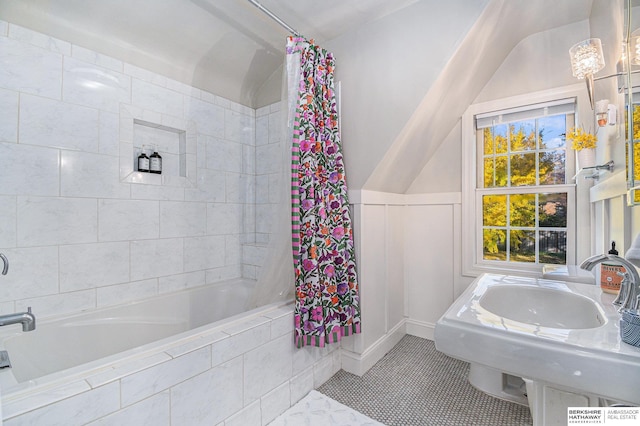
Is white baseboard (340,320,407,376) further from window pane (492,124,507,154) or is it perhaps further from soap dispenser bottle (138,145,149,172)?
soap dispenser bottle (138,145,149,172)

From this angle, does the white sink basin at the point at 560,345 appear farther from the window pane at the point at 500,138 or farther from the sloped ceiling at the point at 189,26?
the sloped ceiling at the point at 189,26

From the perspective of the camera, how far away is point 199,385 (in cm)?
124

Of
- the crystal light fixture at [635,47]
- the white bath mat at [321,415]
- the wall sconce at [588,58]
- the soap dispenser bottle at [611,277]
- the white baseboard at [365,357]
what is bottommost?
the white bath mat at [321,415]

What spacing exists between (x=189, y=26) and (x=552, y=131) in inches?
107

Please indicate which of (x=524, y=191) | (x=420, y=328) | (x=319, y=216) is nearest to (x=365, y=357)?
(x=420, y=328)

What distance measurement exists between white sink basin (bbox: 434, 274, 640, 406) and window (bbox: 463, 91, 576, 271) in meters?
0.98

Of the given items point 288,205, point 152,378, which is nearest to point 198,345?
point 152,378

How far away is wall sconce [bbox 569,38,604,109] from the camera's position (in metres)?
1.49

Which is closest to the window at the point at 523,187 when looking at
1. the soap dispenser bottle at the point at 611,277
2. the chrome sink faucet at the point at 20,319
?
the soap dispenser bottle at the point at 611,277

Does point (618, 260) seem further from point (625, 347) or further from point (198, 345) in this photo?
point (198, 345)

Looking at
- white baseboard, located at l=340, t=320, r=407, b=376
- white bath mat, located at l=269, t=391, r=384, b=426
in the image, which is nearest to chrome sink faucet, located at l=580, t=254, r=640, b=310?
white bath mat, located at l=269, t=391, r=384, b=426

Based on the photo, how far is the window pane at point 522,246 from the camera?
2238 mm

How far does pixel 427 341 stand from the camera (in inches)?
98.7

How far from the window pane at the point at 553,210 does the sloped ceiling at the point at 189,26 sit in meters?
1.70
